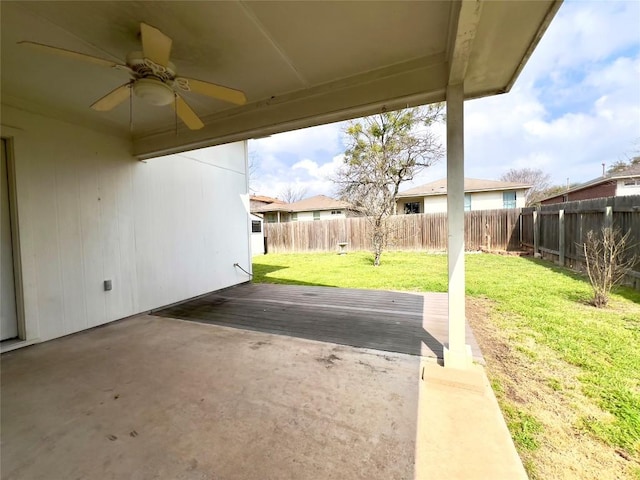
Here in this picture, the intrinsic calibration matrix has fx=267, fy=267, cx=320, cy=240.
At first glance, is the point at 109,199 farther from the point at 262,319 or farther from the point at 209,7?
the point at 209,7

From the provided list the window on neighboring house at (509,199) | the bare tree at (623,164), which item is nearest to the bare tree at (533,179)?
the bare tree at (623,164)

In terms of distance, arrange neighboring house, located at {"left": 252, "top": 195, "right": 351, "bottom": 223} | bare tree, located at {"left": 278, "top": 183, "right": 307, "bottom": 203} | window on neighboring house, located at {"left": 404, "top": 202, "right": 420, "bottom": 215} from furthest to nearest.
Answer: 1. bare tree, located at {"left": 278, "top": 183, "right": 307, "bottom": 203}
2. neighboring house, located at {"left": 252, "top": 195, "right": 351, "bottom": 223}
3. window on neighboring house, located at {"left": 404, "top": 202, "right": 420, "bottom": 215}

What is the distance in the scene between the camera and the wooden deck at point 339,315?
10.1 ft

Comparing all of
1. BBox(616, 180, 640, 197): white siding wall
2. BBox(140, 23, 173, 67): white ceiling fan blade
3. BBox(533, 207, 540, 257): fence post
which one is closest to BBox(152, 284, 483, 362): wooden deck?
BBox(140, 23, 173, 67): white ceiling fan blade

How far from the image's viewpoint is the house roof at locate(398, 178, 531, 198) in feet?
47.8

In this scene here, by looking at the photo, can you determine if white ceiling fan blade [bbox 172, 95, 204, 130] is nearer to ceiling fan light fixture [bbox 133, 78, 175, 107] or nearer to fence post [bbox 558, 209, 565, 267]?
ceiling fan light fixture [bbox 133, 78, 175, 107]

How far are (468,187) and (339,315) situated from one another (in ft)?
47.3

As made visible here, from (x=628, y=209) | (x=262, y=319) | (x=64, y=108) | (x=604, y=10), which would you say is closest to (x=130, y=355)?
(x=262, y=319)

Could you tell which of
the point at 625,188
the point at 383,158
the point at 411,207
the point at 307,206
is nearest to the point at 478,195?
the point at 411,207

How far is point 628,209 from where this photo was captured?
4594 mm

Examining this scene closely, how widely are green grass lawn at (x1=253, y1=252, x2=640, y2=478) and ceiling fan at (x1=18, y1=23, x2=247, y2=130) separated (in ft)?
10.8

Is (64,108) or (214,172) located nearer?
(64,108)

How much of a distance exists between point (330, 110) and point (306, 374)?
2677 millimetres

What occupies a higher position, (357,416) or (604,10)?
(604,10)
